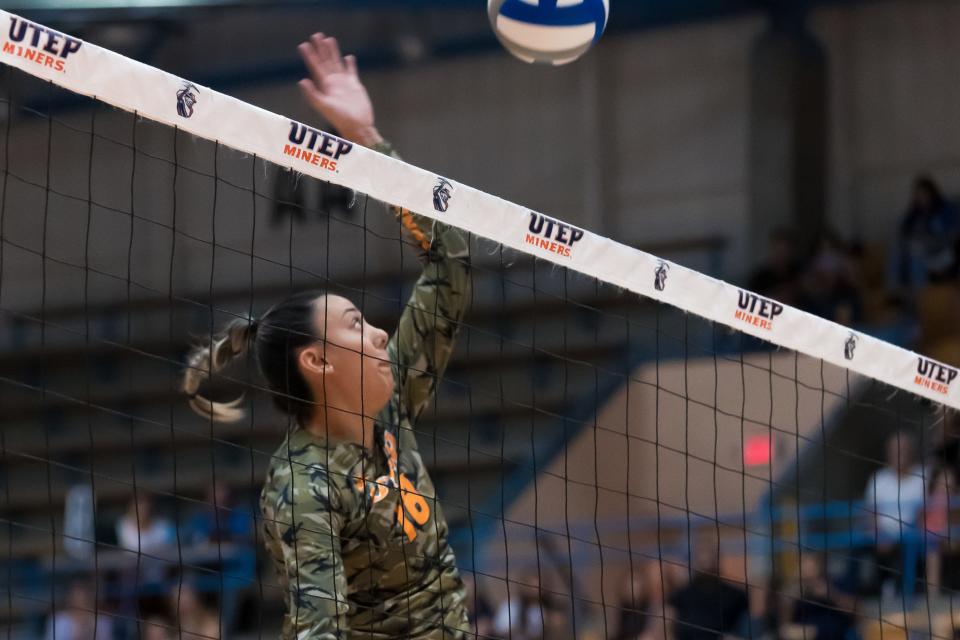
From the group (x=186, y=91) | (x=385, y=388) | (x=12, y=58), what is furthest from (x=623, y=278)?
(x=12, y=58)

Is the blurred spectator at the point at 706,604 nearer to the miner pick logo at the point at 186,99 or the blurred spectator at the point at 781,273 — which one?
the blurred spectator at the point at 781,273

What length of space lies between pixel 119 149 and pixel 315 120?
7.53 ft

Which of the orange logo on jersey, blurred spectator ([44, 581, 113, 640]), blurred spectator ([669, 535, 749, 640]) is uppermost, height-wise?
the orange logo on jersey

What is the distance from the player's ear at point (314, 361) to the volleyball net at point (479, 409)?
0.22 metres

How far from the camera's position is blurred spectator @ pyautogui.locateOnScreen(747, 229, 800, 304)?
12.4 m

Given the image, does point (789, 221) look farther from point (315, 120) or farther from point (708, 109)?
point (315, 120)

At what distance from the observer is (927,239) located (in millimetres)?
12242

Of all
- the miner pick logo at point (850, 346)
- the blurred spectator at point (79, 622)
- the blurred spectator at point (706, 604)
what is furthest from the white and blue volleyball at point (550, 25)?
the blurred spectator at point (79, 622)

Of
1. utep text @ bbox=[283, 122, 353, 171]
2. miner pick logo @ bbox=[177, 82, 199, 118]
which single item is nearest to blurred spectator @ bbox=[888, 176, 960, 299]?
utep text @ bbox=[283, 122, 353, 171]

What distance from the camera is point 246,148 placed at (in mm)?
3795

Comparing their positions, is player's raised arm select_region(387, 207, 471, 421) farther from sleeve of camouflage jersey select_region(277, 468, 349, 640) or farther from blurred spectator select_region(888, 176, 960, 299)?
blurred spectator select_region(888, 176, 960, 299)

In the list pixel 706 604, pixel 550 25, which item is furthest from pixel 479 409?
pixel 550 25

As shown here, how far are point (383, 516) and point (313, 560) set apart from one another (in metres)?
0.31

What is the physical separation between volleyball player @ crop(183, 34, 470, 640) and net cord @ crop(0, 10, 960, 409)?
0.14 metres
